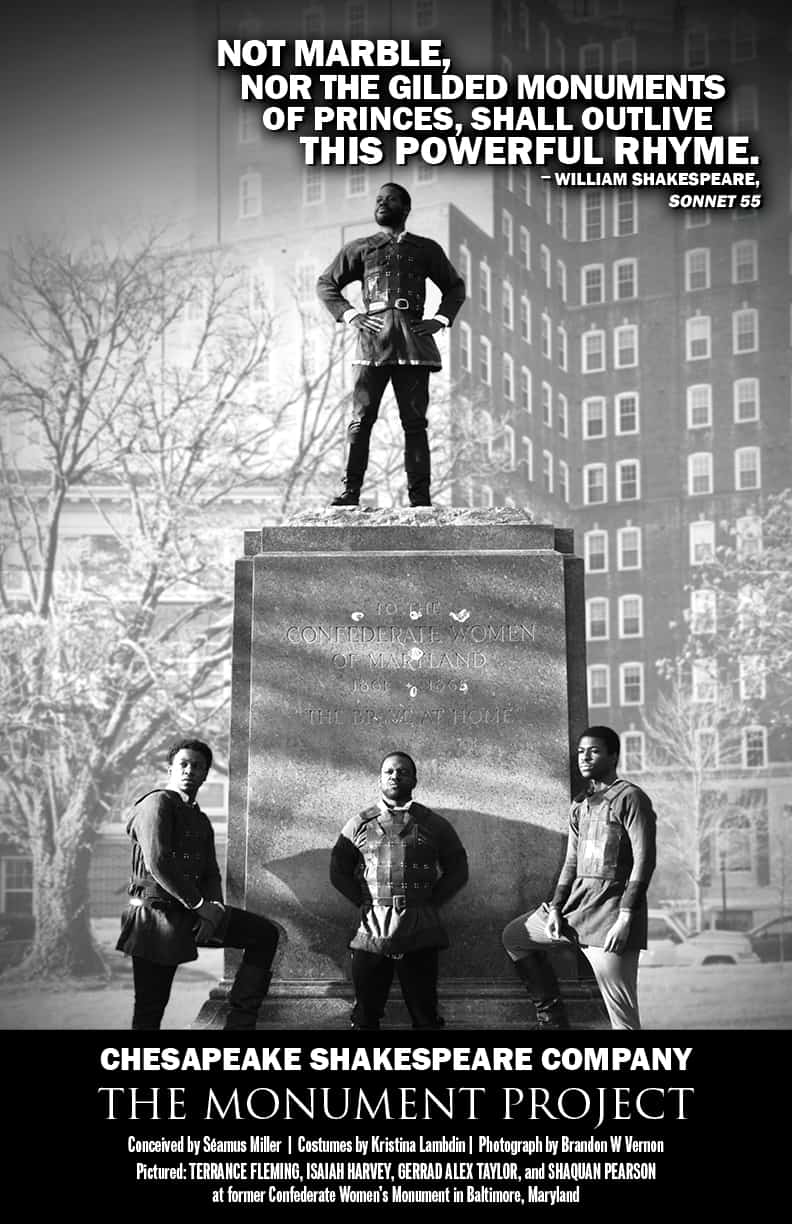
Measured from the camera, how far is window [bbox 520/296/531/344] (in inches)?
2405

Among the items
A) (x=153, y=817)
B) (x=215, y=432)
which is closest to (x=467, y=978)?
(x=153, y=817)

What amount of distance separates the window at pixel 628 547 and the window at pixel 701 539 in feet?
7.51

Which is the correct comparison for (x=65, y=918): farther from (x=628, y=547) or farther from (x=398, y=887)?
(x=628, y=547)

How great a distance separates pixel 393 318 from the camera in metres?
11.4

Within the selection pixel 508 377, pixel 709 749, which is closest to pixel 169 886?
pixel 709 749

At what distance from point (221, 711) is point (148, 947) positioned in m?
25.7

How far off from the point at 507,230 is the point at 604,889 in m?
51.9

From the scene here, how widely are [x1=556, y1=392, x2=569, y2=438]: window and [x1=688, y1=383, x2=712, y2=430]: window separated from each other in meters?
4.48

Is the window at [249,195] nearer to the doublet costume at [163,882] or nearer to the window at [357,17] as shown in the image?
the window at [357,17]

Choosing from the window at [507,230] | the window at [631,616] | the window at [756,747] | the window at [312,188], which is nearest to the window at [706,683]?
the window at [756,747]

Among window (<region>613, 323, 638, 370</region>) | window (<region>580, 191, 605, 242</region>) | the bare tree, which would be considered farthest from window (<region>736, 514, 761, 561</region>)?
window (<region>580, 191, 605, 242</region>)
